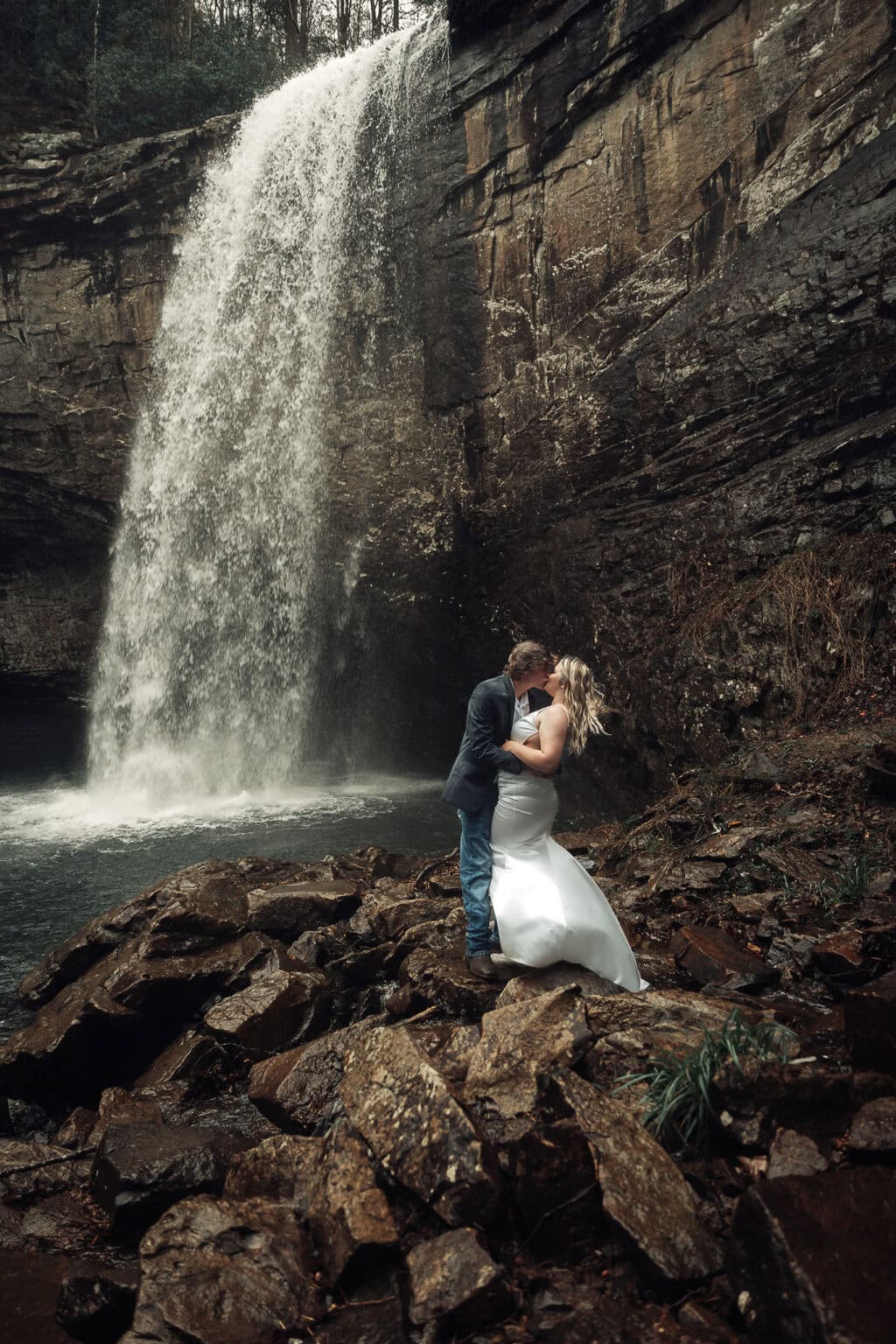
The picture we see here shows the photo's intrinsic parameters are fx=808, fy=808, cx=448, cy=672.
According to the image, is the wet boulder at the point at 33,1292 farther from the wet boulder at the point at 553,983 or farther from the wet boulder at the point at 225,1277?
the wet boulder at the point at 553,983

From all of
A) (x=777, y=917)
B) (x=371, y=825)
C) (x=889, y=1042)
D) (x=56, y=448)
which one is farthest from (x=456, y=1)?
(x=889, y=1042)

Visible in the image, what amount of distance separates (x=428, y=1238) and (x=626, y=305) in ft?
40.0

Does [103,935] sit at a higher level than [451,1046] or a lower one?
lower

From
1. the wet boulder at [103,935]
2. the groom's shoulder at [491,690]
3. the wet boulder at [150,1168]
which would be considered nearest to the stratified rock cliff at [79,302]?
the wet boulder at [103,935]

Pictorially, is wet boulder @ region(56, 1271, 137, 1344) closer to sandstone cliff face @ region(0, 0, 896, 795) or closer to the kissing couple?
the kissing couple

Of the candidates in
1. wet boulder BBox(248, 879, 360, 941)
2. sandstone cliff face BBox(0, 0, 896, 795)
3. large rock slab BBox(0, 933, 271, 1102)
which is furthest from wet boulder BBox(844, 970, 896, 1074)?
sandstone cliff face BBox(0, 0, 896, 795)

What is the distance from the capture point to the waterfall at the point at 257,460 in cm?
1542

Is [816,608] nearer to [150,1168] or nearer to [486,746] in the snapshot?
[486,746]

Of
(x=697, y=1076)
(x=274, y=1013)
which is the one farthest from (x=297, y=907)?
(x=697, y=1076)

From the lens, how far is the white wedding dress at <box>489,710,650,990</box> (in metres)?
4.03

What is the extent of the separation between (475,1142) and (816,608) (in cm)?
806

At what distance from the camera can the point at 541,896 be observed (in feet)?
13.5

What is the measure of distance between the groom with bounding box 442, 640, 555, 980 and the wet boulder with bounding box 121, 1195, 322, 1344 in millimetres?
1734

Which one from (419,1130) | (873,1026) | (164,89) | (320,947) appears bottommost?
(320,947)
